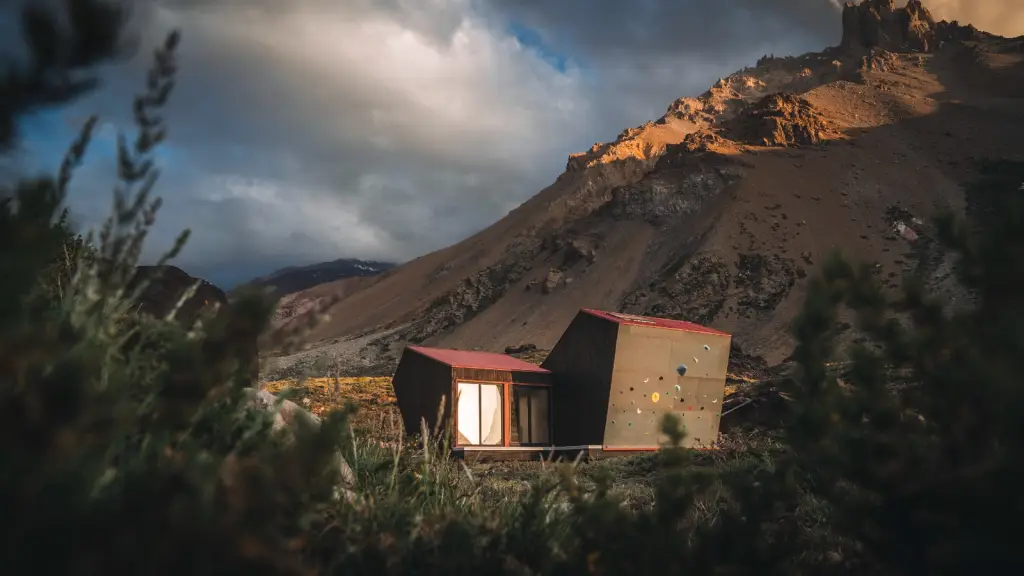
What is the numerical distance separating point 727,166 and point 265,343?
183 ft

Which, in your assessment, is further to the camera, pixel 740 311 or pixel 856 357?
pixel 740 311

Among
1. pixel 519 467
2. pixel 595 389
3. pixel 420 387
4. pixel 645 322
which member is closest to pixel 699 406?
pixel 645 322

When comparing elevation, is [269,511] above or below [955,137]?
below

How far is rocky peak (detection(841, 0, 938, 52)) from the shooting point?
88.6 metres

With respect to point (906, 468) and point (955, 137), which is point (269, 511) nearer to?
point (906, 468)

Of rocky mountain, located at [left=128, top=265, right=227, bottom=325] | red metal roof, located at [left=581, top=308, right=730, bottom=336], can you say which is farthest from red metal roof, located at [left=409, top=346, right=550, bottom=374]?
rocky mountain, located at [left=128, top=265, right=227, bottom=325]

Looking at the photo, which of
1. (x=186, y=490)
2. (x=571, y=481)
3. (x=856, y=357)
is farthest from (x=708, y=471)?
(x=186, y=490)

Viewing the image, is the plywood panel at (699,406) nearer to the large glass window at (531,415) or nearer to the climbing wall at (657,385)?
the climbing wall at (657,385)

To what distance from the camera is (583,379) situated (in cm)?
1833

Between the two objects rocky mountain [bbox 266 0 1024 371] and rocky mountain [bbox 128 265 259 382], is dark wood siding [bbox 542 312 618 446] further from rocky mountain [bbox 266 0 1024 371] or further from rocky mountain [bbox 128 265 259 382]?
rocky mountain [bbox 266 0 1024 371]

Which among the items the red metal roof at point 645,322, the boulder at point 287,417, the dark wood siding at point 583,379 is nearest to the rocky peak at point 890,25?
the red metal roof at point 645,322

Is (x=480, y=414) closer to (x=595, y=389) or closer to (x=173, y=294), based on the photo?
(x=595, y=389)

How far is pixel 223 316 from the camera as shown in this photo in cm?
191

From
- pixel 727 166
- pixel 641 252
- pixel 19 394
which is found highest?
pixel 727 166
